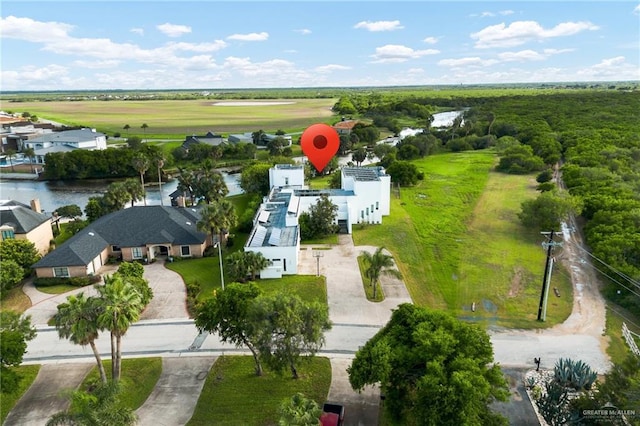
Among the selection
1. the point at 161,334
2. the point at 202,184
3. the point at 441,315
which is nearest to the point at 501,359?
the point at 441,315

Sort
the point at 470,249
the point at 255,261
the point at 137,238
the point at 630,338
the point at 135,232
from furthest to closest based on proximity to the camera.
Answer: the point at 470,249 < the point at 135,232 < the point at 137,238 < the point at 255,261 < the point at 630,338

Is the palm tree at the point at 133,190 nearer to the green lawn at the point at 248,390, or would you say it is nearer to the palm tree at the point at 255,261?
the palm tree at the point at 255,261

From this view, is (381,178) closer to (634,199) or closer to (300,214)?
(300,214)

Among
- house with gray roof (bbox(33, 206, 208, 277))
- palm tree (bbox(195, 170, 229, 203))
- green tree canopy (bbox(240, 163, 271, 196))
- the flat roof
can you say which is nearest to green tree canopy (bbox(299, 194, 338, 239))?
the flat roof

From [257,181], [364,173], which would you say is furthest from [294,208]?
[257,181]

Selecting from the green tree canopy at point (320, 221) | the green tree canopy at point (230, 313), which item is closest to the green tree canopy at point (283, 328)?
the green tree canopy at point (230, 313)

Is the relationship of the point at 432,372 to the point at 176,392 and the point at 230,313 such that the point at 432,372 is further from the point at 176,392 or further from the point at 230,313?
the point at 176,392

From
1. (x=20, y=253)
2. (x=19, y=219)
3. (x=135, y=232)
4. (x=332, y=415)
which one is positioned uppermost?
(x=19, y=219)
